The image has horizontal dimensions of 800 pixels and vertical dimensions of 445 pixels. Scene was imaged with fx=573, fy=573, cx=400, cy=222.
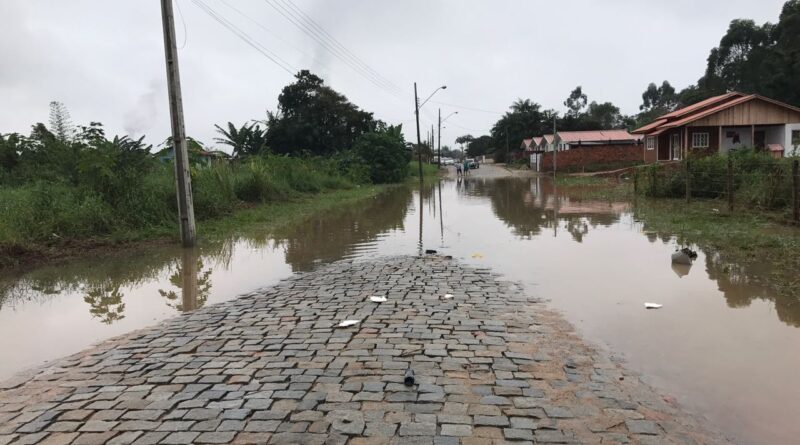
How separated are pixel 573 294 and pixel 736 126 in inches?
1243

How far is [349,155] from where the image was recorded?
1535 inches

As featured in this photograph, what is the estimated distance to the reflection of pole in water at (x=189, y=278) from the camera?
7.81 m

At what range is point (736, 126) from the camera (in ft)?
109

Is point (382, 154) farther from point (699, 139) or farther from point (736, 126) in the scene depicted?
point (736, 126)

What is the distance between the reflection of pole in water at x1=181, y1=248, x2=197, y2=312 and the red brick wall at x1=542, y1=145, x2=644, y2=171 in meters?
42.8

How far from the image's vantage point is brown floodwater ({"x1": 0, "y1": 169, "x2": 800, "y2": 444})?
461 cm

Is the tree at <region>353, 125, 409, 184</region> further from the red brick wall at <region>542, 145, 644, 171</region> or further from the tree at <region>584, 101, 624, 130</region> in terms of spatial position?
the tree at <region>584, 101, 624, 130</region>

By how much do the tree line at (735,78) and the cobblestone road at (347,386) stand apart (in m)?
44.5

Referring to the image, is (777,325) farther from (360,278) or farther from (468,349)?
(360,278)

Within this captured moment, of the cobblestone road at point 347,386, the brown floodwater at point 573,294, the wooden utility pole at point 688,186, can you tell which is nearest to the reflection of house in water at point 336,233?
the brown floodwater at point 573,294

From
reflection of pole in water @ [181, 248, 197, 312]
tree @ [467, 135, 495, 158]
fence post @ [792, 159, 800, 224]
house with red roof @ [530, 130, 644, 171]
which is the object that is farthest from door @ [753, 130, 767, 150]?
tree @ [467, 135, 495, 158]

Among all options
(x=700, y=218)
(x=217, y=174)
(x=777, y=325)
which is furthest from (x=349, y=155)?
(x=777, y=325)

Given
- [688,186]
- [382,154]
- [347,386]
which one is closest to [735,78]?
[382,154]

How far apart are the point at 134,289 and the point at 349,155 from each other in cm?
3085
